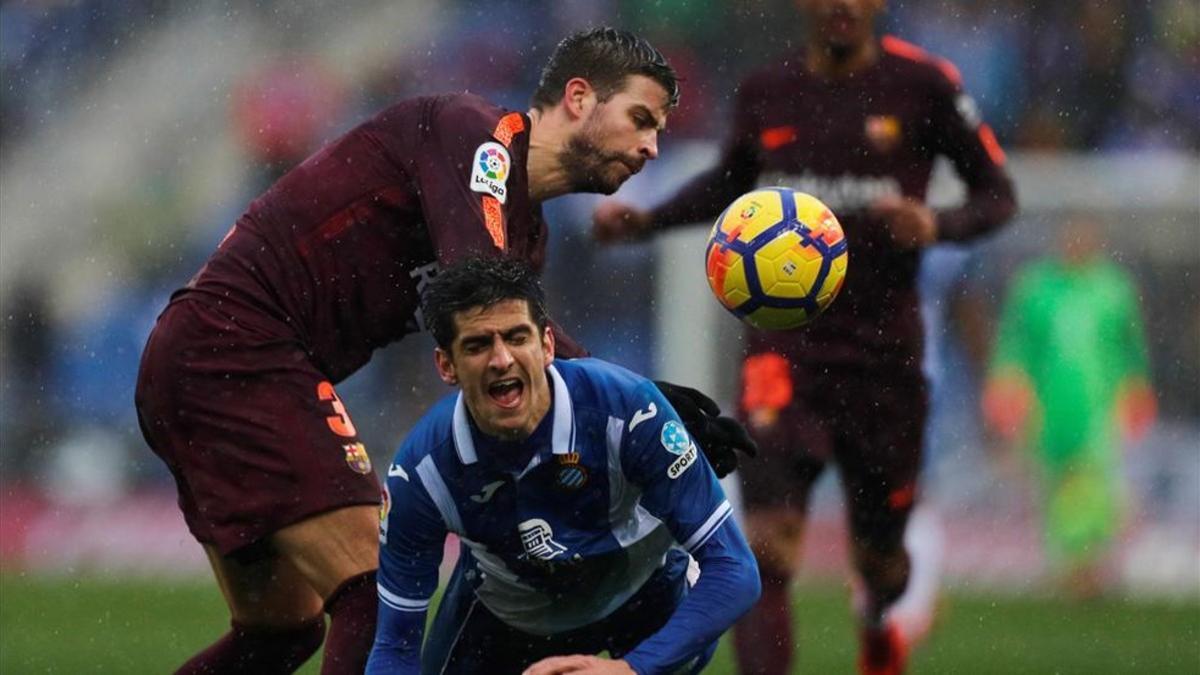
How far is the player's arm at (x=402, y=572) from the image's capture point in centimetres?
516

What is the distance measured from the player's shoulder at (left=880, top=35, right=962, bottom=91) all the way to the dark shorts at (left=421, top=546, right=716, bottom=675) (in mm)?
2546

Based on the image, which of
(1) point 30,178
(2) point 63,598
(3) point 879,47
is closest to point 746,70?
(1) point 30,178

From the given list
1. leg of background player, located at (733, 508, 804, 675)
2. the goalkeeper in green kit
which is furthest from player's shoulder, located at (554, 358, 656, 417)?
the goalkeeper in green kit

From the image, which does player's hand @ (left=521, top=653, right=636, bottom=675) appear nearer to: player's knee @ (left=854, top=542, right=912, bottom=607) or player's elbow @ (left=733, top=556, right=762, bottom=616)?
player's elbow @ (left=733, top=556, right=762, bottom=616)

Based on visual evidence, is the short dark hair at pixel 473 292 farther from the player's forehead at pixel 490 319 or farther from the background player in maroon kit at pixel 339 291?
the background player in maroon kit at pixel 339 291

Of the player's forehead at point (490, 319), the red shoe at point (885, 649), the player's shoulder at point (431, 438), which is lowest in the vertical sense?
the red shoe at point (885, 649)

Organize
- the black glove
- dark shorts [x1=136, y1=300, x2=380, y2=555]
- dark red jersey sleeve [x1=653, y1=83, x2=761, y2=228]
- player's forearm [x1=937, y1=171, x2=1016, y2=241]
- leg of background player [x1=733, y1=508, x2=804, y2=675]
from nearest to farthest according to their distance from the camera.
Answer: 1. dark shorts [x1=136, y1=300, x2=380, y2=555]
2. the black glove
3. leg of background player [x1=733, y1=508, x2=804, y2=675]
4. player's forearm [x1=937, y1=171, x2=1016, y2=241]
5. dark red jersey sleeve [x1=653, y1=83, x2=761, y2=228]

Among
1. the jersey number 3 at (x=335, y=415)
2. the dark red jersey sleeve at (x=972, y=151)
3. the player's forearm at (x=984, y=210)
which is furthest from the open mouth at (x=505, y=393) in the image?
the dark red jersey sleeve at (x=972, y=151)

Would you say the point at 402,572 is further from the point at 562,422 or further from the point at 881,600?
the point at 881,600

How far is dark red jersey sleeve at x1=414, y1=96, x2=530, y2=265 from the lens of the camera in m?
5.32

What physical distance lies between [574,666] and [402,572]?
0.55 metres

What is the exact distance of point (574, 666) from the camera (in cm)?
485

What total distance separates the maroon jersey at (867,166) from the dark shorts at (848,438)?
0.08m

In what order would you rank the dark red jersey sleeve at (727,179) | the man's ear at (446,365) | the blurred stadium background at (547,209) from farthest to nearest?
1. the blurred stadium background at (547,209)
2. the dark red jersey sleeve at (727,179)
3. the man's ear at (446,365)
